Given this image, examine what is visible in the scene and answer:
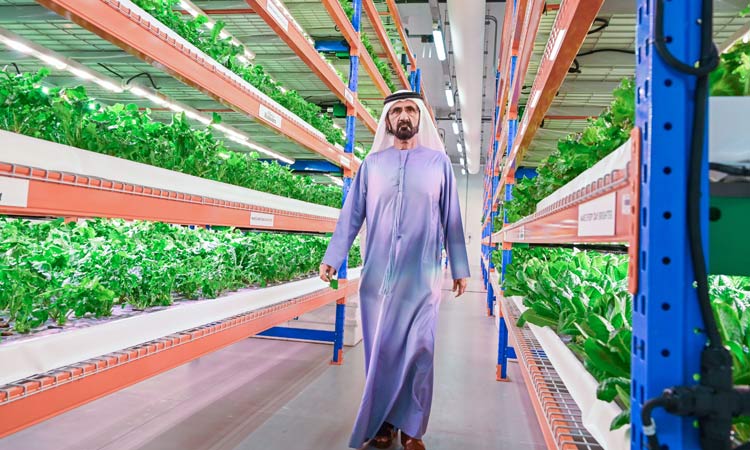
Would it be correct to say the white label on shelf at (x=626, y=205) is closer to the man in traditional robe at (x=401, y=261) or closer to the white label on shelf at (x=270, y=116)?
the man in traditional robe at (x=401, y=261)

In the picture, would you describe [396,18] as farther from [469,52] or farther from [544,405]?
[544,405]

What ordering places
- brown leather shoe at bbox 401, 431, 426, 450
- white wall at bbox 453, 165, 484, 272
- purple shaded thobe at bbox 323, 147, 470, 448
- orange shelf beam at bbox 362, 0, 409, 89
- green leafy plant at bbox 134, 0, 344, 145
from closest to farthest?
green leafy plant at bbox 134, 0, 344, 145 → brown leather shoe at bbox 401, 431, 426, 450 → purple shaded thobe at bbox 323, 147, 470, 448 → orange shelf beam at bbox 362, 0, 409, 89 → white wall at bbox 453, 165, 484, 272

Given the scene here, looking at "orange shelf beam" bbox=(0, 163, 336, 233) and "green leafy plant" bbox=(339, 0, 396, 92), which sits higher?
"green leafy plant" bbox=(339, 0, 396, 92)

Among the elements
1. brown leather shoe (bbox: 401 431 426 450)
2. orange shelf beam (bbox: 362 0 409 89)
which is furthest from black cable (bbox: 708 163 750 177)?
orange shelf beam (bbox: 362 0 409 89)

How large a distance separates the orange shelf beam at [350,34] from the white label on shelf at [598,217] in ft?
11.0

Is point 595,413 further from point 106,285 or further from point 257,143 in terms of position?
point 257,143

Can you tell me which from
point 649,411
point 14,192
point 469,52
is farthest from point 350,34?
point 649,411

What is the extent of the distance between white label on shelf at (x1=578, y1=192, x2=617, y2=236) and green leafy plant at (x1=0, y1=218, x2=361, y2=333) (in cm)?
152

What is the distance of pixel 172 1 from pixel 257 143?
15.7 feet

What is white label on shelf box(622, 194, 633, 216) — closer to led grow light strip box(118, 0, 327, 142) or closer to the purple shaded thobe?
led grow light strip box(118, 0, 327, 142)

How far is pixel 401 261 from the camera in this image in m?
2.66

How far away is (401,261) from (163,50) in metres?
1.54

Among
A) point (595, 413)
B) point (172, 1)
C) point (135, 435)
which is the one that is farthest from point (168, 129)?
point (595, 413)

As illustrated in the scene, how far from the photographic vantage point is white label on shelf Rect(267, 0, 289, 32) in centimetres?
278
